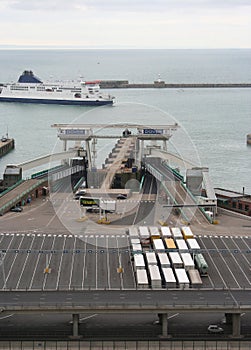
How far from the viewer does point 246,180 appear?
51.5 metres

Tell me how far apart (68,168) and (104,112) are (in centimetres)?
4774

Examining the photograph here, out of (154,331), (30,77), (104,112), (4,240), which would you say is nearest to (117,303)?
(154,331)

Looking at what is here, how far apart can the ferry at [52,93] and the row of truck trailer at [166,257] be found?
2982 inches

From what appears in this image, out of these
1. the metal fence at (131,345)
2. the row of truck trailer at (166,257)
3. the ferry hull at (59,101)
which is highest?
the row of truck trailer at (166,257)

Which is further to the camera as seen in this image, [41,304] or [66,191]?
[66,191]

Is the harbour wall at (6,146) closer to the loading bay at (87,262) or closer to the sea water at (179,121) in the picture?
the sea water at (179,121)

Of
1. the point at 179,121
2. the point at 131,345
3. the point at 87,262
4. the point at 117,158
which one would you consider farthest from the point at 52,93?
the point at 131,345

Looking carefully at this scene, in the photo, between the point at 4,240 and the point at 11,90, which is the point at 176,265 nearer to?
the point at 4,240

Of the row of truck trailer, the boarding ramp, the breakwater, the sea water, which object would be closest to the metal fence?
the row of truck trailer

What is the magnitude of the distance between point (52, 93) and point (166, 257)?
3355 inches

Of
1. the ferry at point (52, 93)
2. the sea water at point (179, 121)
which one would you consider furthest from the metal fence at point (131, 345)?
the ferry at point (52, 93)

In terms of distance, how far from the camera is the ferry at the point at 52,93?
106188 mm

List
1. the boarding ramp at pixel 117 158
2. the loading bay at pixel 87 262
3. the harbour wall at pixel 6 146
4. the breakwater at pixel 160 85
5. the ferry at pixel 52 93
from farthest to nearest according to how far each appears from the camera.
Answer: the breakwater at pixel 160 85
the ferry at pixel 52 93
the harbour wall at pixel 6 146
the boarding ramp at pixel 117 158
the loading bay at pixel 87 262

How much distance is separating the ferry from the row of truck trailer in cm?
7574
